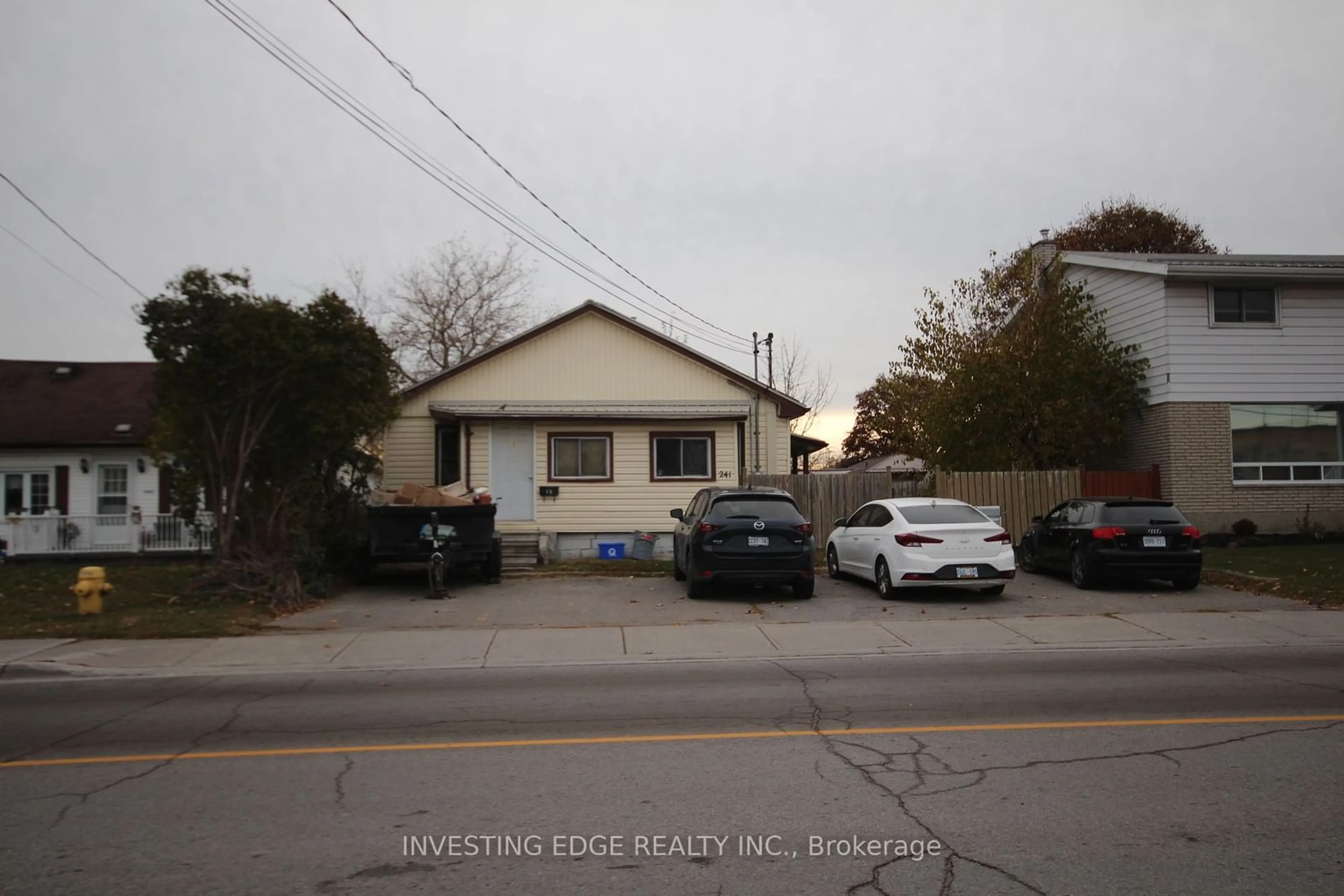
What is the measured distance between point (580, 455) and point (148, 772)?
54.5ft

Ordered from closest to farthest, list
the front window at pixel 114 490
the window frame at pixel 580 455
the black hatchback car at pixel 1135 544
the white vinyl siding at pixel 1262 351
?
1. the black hatchback car at pixel 1135 544
2. the white vinyl siding at pixel 1262 351
3. the window frame at pixel 580 455
4. the front window at pixel 114 490

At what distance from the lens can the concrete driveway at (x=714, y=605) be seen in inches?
535

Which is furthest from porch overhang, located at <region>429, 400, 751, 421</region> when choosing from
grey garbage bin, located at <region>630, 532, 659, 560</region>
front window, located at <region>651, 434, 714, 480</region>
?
grey garbage bin, located at <region>630, 532, 659, 560</region>

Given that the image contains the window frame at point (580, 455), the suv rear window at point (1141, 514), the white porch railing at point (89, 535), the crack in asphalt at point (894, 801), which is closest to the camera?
the crack in asphalt at point (894, 801)

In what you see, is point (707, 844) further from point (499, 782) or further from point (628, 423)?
point (628, 423)

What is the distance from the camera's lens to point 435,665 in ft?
35.5

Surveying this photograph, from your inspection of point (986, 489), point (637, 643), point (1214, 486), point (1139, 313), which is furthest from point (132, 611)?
point (1139, 313)

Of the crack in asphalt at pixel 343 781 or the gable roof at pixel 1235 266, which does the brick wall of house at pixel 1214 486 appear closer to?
the gable roof at pixel 1235 266

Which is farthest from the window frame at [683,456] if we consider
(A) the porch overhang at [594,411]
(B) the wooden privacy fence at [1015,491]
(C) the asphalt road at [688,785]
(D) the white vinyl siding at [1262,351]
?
(C) the asphalt road at [688,785]

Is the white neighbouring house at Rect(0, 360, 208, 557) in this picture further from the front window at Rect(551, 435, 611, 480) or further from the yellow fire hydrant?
the yellow fire hydrant

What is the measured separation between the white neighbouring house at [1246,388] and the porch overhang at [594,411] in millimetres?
9454

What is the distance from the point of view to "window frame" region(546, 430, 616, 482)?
22.8m

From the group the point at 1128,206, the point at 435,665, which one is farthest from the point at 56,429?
the point at 1128,206

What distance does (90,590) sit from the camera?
525 inches
